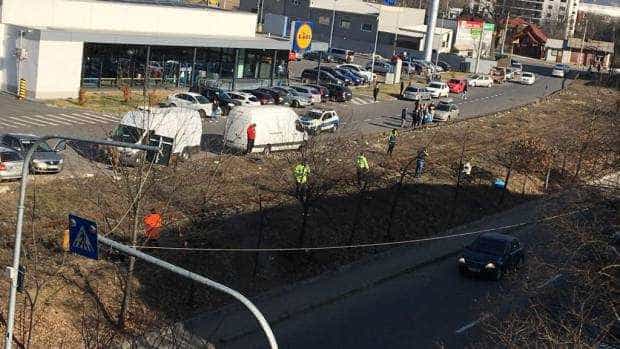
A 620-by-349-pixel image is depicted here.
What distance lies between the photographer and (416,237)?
30688 mm

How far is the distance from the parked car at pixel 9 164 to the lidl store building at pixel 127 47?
16.5 m

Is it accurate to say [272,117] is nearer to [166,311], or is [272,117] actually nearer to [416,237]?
[416,237]

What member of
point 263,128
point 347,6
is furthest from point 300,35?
point 263,128

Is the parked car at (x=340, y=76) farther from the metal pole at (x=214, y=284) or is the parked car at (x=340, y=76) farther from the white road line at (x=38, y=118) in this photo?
the metal pole at (x=214, y=284)

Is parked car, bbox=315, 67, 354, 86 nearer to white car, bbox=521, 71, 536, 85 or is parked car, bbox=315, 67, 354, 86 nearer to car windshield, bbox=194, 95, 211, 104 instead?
car windshield, bbox=194, 95, 211, 104

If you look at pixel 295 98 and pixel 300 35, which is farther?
pixel 300 35

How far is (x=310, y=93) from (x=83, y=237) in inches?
1547

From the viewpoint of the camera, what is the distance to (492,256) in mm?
27453

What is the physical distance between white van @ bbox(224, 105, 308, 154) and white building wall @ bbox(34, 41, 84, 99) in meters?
12.7

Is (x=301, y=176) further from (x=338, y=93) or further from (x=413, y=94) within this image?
(x=413, y=94)

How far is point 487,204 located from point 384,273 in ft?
36.9

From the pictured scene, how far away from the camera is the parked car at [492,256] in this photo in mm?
27234

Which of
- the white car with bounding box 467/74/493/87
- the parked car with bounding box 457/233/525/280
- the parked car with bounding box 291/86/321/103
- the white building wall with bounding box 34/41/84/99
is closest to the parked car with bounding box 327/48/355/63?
the white car with bounding box 467/74/493/87

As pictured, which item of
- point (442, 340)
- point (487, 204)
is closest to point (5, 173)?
point (442, 340)
